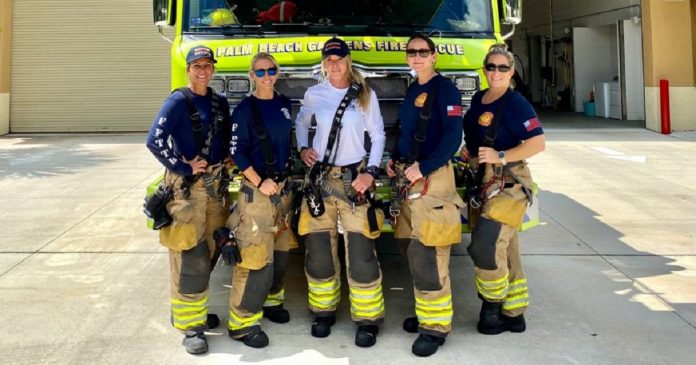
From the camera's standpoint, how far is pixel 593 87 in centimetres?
2166

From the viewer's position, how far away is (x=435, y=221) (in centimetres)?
377

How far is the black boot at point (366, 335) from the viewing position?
12.8 feet

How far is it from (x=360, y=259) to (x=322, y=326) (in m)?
0.55

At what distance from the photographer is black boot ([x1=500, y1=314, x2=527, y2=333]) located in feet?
13.5

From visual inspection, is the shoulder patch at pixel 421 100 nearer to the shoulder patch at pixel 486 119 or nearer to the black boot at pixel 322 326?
the shoulder patch at pixel 486 119

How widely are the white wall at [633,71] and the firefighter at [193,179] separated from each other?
1740 cm

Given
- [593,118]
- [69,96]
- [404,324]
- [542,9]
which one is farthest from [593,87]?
[404,324]

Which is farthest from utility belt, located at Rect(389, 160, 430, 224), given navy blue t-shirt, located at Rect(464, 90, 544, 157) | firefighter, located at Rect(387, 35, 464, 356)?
navy blue t-shirt, located at Rect(464, 90, 544, 157)

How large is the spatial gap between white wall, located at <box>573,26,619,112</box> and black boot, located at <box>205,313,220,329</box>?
20139mm

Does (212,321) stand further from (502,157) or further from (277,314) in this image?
(502,157)

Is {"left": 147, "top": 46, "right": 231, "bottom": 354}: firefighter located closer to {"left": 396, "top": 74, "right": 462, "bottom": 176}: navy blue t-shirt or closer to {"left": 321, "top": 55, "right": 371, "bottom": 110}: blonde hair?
{"left": 321, "top": 55, "right": 371, "bottom": 110}: blonde hair

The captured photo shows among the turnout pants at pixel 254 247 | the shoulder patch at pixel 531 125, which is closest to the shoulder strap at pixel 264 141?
the turnout pants at pixel 254 247

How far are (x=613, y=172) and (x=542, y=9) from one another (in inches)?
671

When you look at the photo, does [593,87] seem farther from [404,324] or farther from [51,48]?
[404,324]
